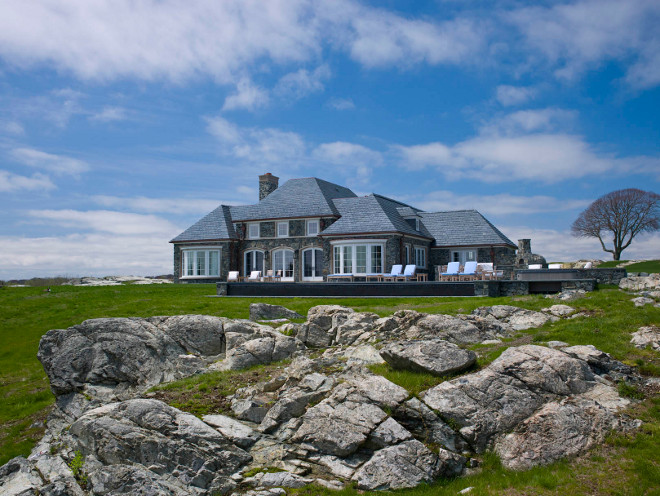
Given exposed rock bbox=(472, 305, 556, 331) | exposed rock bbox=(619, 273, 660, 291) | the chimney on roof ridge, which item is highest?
the chimney on roof ridge

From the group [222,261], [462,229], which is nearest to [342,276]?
[462,229]

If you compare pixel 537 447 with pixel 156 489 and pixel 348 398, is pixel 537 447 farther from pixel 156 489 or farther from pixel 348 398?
pixel 156 489

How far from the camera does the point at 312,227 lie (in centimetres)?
3794

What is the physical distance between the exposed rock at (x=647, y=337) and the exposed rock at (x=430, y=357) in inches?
193

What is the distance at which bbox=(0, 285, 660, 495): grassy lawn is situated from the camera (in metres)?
7.94

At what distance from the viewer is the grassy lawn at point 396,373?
7.94m

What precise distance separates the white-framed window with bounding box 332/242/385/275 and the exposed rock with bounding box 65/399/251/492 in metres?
25.0

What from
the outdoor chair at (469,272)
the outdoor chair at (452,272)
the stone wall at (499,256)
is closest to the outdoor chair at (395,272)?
the outdoor chair at (452,272)

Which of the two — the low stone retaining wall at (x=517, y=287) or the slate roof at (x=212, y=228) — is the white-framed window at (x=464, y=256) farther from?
the slate roof at (x=212, y=228)

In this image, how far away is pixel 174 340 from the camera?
568 inches

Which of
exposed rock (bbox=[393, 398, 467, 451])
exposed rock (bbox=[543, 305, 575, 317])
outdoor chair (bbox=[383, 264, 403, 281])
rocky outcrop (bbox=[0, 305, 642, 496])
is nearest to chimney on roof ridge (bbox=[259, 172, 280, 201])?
outdoor chair (bbox=[383, 264, 403, 281])

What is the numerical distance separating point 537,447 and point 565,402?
1153 millimetres

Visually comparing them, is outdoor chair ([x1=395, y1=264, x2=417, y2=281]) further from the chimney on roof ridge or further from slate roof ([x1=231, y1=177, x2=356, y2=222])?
the chimney on roof ridge

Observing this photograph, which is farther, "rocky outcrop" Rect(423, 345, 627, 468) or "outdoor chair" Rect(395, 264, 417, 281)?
"outdoor chair" Rect(395, 264, 417, 281)
